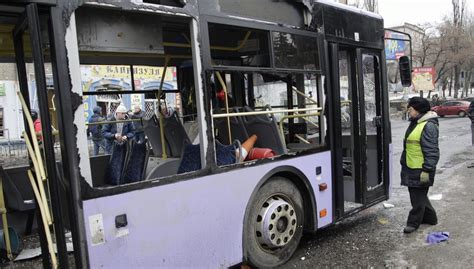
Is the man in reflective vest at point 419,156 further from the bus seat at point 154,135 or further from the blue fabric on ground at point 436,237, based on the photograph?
the bus seat at point 154,135

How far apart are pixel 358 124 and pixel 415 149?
735mm

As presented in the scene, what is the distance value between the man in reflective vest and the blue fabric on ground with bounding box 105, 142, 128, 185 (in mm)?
3398

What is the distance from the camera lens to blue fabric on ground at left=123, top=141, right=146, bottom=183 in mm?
3923

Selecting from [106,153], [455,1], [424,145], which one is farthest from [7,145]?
[455,1]

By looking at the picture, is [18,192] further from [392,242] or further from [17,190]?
[392,242]

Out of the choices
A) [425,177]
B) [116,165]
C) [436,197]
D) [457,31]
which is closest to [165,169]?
[116,165]

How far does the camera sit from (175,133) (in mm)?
4664

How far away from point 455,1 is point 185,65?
5049 cm

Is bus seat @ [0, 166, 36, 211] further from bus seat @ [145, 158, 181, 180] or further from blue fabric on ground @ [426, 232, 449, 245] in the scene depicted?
blue fabric on ground @ [426, 232, 449, 245]

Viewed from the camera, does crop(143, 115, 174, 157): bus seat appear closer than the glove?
Yes

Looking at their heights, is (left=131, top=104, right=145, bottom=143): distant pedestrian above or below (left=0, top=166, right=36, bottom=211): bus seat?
above

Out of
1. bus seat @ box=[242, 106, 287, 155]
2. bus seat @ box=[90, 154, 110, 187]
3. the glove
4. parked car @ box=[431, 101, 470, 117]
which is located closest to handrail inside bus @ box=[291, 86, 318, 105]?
bus seat @ box=[242, 106, 287, 155]

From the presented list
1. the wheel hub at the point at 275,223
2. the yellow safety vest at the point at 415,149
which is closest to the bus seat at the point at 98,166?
the wheel hub at the point at 275,223

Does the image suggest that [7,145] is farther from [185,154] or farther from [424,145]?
[424,145]
